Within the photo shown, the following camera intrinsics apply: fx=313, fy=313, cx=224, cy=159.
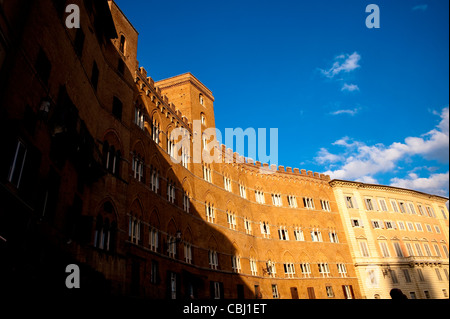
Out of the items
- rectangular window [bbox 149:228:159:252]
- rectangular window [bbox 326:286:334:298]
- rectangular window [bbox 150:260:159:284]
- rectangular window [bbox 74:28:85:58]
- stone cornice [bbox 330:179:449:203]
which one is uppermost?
stone cornice [bbox 330:179:449:203]

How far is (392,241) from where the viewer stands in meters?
42.3

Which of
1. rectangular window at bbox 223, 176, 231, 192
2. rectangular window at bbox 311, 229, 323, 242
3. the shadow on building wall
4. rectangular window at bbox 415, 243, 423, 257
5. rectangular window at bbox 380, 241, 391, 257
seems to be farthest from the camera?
rectangular window at bbox 415, 243, 423, 257

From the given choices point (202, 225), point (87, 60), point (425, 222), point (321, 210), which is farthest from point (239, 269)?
point (425, 222)

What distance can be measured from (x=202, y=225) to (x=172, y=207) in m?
4.61

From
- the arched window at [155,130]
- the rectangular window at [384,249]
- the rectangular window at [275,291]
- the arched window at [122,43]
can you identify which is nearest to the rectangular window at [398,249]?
the rectangular window at [384,249]

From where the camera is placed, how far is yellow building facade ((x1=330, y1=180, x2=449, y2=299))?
1534 inches

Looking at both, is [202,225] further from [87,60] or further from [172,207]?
[87,60]

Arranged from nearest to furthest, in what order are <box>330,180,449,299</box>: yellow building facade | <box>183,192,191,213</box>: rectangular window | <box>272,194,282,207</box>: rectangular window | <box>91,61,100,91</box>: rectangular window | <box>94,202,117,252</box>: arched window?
<box>94,202,117,252</box>: arched window → <box>91,61,100,91</box>: rectangular window → <box>183,192,191,213</box>: rectangular window → <box>272,194,282,207</box>: rectangular window → <box>330,180,449,299</box>: yellow building facade

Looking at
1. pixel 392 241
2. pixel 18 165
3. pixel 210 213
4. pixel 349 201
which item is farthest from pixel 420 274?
pixel 18 165

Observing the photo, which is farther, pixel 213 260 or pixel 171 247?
pixel 213 260

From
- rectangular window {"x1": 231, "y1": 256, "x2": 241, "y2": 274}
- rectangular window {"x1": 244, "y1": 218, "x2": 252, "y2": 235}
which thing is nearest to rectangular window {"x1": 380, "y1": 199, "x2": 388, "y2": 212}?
rectangular window {"x1": 244, "y1": 218, "x2": 252, "y2": 235}

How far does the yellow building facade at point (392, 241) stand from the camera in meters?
39.0

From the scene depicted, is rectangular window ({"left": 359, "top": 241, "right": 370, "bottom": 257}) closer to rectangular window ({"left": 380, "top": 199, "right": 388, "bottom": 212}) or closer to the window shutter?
the window shutter

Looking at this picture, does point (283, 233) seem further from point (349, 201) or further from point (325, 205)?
point (349, 201)
